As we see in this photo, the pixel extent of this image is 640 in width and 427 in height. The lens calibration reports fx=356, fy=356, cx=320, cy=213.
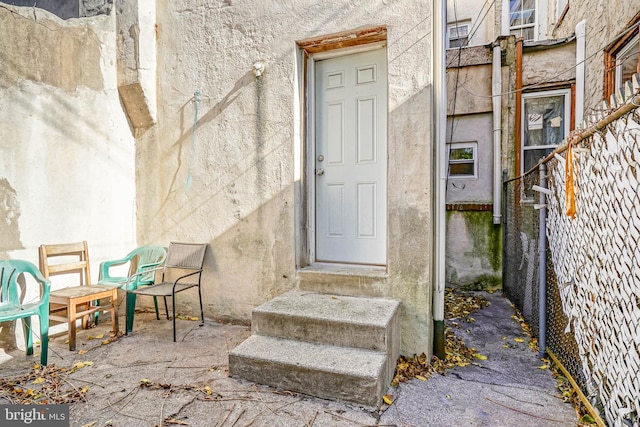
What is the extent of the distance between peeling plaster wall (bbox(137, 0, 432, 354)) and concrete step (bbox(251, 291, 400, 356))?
0.28m

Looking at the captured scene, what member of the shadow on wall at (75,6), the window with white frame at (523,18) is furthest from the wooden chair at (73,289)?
the window with white frame at (523,18)

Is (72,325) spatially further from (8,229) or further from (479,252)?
(479,252)

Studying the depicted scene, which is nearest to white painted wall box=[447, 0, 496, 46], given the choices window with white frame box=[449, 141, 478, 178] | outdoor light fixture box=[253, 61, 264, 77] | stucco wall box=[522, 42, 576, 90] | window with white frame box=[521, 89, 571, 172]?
stucco wall box=[522, 42, 576, 90]

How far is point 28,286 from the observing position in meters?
3.25

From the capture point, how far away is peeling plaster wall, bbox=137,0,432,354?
2994 mm

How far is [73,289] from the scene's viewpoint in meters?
3.40

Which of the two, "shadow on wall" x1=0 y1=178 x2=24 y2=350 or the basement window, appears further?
the basement window

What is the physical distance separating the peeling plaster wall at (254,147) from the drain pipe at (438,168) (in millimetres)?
87

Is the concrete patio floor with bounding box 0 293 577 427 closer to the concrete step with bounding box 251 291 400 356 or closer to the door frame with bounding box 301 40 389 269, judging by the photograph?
the concrete step with bounding box 251 291 400 356

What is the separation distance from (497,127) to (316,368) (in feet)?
15.3

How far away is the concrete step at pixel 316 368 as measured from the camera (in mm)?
2291

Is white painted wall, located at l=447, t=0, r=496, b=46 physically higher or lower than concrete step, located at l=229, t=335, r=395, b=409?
higher

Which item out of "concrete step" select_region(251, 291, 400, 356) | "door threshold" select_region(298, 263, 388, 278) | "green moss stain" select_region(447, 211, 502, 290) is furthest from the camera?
"green moss stain" select_region(447, 211, 502, 290)

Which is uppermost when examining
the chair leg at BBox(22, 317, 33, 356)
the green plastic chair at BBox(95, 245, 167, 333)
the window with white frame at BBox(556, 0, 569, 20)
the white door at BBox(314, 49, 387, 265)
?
the window with white frame at BBox(556, 0, 569, 20)
